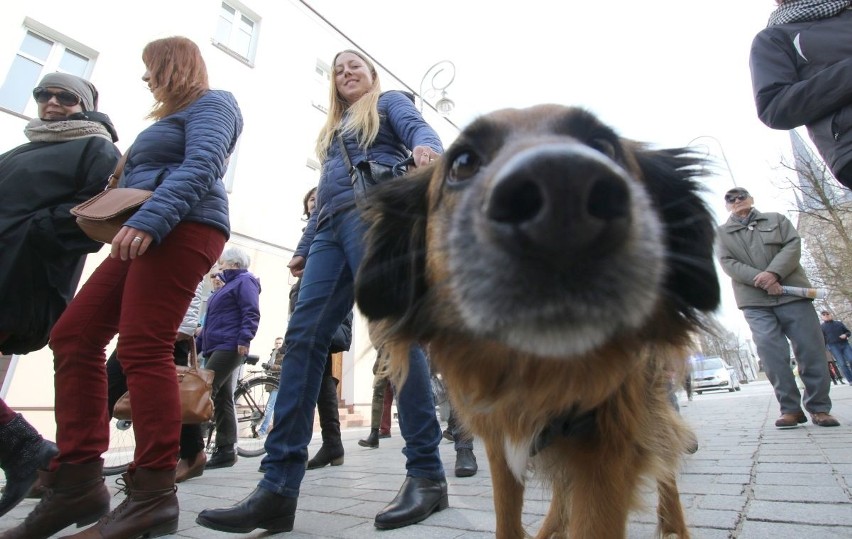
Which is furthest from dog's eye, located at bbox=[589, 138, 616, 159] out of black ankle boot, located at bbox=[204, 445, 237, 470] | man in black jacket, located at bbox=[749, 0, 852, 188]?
black ankle boot, located at bbox=[204, 445, 237, 470]

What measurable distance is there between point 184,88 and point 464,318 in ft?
7.67

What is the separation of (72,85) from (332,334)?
2380mm

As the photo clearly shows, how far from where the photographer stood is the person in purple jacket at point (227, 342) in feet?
15.6

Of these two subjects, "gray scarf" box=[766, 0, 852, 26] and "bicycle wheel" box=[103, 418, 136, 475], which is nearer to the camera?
"gray scarf" box=[766, 0, 852, 26]

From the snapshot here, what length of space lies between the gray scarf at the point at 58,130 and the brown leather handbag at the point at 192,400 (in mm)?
1772

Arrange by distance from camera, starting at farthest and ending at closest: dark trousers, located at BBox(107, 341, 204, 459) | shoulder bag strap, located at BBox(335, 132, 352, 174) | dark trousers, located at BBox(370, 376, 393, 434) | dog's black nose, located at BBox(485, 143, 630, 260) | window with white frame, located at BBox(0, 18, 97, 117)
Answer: window with white frame, located at BBox(0, 18, 97, 117) → dark trousers, located at BBox(370, 376, 393, 434) → dark trousers, located at BBox(107, 341, 204, 459) → shoulder bag strap, located at BBox(335, 132, 352, 174) → dog's black nose, located at BBox(485, 143, 630, 260)

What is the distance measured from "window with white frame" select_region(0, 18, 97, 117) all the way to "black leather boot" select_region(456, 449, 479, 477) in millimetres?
9700

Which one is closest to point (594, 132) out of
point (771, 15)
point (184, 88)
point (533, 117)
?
point (533, 117)

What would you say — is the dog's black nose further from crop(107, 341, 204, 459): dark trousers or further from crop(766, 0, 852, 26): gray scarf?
crop(107, 341, 204, 459): dark trousers

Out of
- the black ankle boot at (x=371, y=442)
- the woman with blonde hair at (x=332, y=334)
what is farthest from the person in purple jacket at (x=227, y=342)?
the woman with blonde hair at (x=332, y=334)

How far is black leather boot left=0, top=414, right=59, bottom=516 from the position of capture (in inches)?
97.9

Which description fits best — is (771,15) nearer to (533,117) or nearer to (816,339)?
(533,117)

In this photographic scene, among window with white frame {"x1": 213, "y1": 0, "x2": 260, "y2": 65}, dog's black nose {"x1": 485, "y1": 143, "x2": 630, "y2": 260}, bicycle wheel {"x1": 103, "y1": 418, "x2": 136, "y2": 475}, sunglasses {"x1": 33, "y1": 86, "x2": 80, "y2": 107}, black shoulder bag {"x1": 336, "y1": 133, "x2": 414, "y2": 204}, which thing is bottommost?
bicycle wheel {"x1": 103, "y1": 418, "x2": 136, "y2": 475}

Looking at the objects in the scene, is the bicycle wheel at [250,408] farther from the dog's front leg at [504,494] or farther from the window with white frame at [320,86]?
the window with white frame at [320,86]
